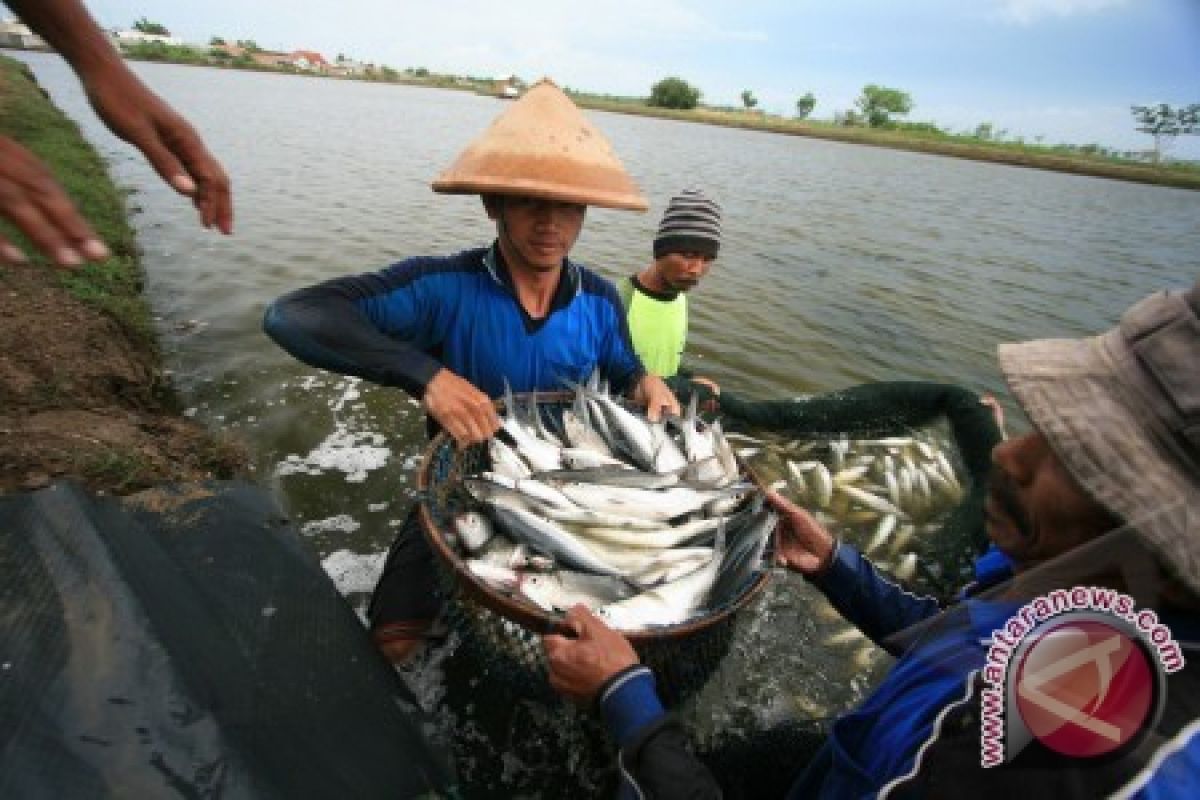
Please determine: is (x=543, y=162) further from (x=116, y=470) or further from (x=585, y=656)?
(x=116, y=470)

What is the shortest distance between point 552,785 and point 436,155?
86.8ft

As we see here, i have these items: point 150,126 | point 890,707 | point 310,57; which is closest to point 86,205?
point 150,126

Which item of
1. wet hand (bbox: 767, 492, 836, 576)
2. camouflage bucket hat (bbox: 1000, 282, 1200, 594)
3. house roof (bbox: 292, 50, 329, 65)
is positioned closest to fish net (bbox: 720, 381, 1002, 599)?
wet hand (bbox: 767, 492, 836, 576)

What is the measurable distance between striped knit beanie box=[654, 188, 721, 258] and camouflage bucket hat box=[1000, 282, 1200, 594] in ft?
12.2

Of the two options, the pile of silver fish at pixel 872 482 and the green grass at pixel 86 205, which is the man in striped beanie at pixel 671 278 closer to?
the pile of silver fish at pixel 872 482

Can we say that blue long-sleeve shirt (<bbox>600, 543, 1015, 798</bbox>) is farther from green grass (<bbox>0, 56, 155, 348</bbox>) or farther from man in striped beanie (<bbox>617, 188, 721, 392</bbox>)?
man in striped beanie (<bbox>617, 188, 721, 392</bbox>)

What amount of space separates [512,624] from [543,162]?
68.0 inches

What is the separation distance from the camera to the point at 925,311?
1230cm

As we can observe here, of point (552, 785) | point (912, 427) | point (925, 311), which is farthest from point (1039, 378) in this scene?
point (925, 311)

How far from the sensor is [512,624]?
6.84 ft

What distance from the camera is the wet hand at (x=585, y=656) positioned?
5.76 feet

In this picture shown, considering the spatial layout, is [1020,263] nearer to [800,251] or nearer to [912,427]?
[800,251]

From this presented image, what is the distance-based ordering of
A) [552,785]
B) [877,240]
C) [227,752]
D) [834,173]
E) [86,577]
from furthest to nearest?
[834,173]
[877,240]
[552,785]
[86,577]
[227,752]

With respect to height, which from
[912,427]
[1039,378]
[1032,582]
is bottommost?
[912,427]
